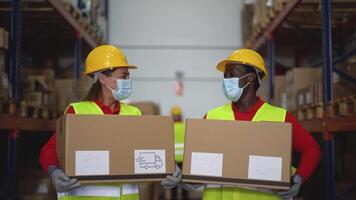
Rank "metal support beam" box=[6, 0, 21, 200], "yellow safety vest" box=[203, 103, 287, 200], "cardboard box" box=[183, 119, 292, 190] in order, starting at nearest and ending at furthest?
"cardboard box" box=[183, 119, 292, 190] < "yellow safety vest" box=[203, 103, 287, 200] < "metal support beam" box=[6, 0, 21, 200]

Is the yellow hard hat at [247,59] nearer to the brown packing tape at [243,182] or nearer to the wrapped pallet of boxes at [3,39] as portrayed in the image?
the brown packing tape at [243,182]

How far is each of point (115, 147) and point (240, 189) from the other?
91cm

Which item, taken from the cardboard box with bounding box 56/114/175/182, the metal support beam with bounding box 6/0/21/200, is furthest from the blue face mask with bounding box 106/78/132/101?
the metal support beam with bounding box 6/0/21/200

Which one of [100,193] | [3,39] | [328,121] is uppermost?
[3,39]

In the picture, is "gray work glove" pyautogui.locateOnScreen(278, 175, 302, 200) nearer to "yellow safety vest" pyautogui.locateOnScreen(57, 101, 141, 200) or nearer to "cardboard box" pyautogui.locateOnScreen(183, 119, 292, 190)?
"cardboard box" pyautogui.locateOnScreen(183, 119, 292, 190)

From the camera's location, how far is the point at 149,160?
320 cm

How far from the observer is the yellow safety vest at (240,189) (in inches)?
128

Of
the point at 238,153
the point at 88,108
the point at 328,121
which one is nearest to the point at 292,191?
the point at 238,153

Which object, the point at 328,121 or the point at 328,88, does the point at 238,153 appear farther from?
the point at 328,88

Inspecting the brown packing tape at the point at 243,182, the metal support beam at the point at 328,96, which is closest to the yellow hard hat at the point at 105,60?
the brown packing tape at the point at 243,182

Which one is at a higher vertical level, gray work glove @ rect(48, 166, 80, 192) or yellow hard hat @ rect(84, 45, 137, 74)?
yellow hard hat @ rect(84, 45, 137, 74)

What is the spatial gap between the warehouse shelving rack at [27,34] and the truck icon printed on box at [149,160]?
6.46ft

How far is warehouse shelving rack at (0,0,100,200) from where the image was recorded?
15.9 ft

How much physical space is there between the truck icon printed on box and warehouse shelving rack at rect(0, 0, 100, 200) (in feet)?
6.46
